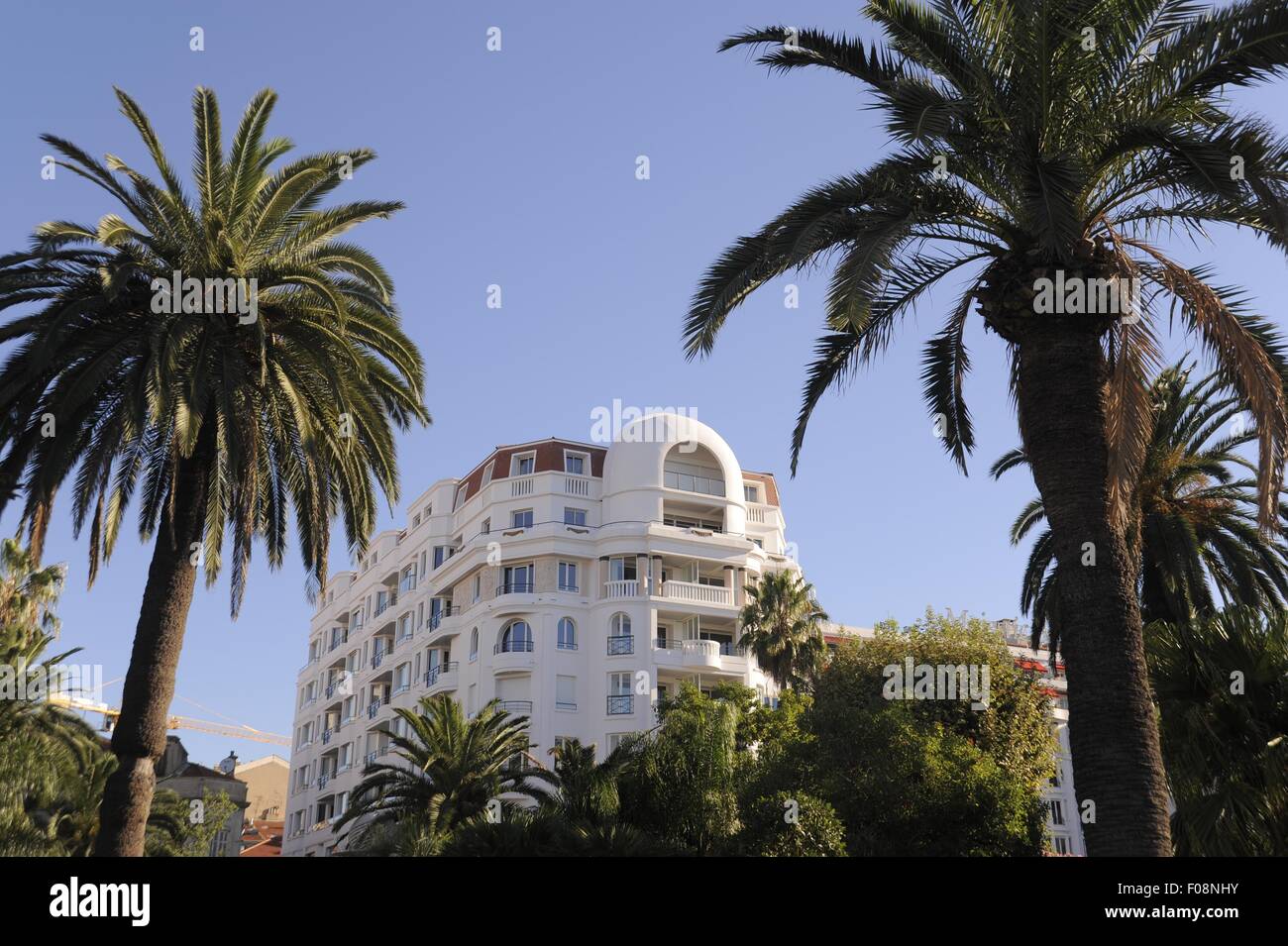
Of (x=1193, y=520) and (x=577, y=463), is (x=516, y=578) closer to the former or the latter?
(x=577, y=463)

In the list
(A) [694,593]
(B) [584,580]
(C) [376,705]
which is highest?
(B) [584,580]

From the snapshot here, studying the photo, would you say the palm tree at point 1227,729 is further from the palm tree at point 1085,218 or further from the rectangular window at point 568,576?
the rectangular window at point 568,576

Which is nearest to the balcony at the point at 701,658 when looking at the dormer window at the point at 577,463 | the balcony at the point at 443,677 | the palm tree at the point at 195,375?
the dormer window at the point at 577,463

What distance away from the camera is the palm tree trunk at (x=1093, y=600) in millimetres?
11203

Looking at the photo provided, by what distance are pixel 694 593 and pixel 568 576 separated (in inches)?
237

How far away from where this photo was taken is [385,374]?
21797 mm

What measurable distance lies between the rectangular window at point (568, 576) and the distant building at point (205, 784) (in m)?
33.4

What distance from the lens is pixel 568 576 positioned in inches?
2152

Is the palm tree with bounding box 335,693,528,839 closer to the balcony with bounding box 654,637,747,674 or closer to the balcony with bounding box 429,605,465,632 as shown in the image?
the balcony with bounding box 654,637,747,674

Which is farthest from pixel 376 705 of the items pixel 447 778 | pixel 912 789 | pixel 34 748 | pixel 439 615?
pixel 912 789

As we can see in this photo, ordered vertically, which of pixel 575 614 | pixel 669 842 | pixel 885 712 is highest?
pixel 575 614
